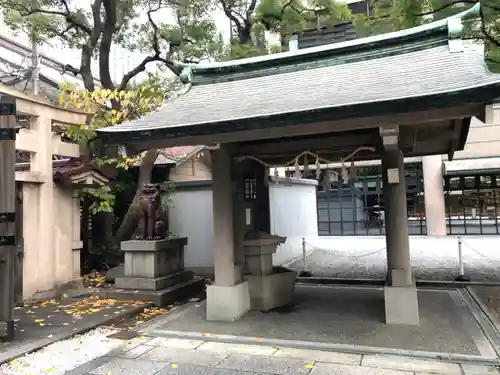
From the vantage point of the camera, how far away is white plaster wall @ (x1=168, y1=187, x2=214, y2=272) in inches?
519

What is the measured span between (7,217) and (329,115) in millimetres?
5461

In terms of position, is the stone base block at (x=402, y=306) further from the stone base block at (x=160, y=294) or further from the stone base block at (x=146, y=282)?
the stone base block at (x=146, y=282)

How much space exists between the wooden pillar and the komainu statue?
153 inches

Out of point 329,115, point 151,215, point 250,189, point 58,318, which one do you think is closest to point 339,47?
point 329,115

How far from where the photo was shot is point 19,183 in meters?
9.23

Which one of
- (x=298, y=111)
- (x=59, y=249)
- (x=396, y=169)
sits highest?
(x=298, y=111)

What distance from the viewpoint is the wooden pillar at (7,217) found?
6492 millimetres

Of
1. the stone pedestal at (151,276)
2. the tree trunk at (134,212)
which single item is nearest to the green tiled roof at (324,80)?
the stone pedestal at (151,276)

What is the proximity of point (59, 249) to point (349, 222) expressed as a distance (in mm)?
18502

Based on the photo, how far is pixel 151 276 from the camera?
9781 millimetres

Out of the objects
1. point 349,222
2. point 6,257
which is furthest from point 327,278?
point 349,222

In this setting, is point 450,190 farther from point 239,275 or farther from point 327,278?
point 239,275

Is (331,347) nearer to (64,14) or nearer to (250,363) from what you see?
(250,363)

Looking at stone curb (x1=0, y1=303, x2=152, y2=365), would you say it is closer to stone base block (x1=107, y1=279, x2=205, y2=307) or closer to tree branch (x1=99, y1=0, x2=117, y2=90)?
stone base block (x1=107, y1=279, x2=205, y2=307)
